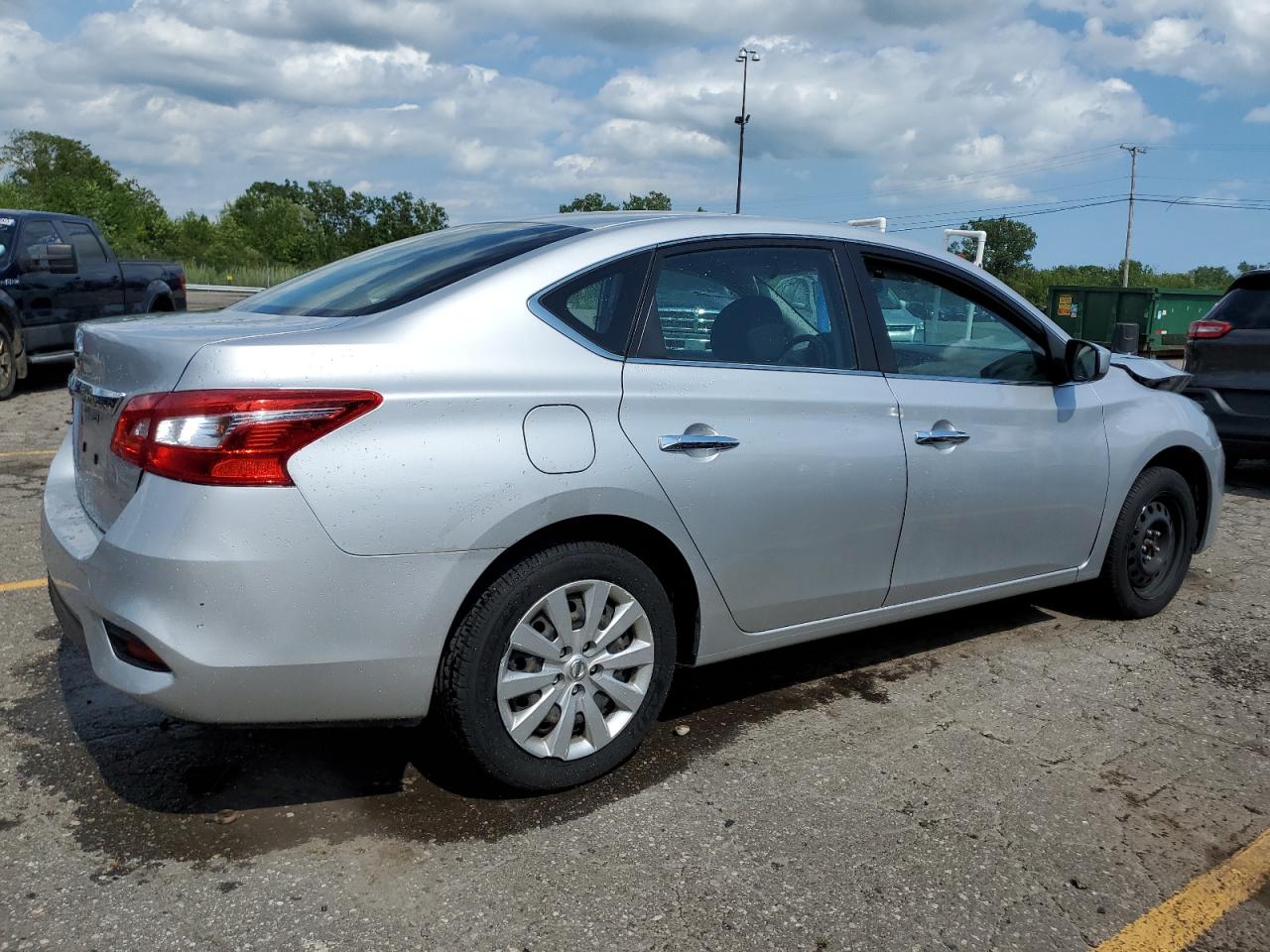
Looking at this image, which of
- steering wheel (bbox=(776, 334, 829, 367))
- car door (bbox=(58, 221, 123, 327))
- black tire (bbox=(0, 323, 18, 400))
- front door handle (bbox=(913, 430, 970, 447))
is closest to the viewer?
steering wheel (bbox=(776, 334, 829, 367))

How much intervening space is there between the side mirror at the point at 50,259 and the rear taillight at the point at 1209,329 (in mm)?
10076

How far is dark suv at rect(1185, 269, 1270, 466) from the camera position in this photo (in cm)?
783

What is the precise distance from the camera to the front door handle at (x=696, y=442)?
3.20 m

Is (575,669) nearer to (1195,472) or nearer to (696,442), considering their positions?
(696,442)

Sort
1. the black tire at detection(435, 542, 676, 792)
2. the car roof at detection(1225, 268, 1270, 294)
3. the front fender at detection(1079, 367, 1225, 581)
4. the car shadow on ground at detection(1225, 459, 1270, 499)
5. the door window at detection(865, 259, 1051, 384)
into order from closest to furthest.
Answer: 1. the black tire at detection(435, 542, 676, 792)
2. the door window at detection(865, 259, 1051, 384)
3. the front fender at detection(1079, 367, 1225, 581)
4. the car roof at detection(1225, 268, 1270, 294)
5. the car shadow on ground at detection(1225, 459, 1270, 499)

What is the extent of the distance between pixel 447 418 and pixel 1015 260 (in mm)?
114602

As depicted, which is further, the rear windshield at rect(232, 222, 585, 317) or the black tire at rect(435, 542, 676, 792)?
the rear windshield at rect(232, 222, 585, 317)

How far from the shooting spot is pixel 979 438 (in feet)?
13.1

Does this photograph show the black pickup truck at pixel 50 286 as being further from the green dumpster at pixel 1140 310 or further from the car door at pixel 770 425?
the green dumpster at pixel 1140 310

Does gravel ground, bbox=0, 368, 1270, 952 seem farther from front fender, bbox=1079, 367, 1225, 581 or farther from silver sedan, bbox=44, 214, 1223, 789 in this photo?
front fender, bbox=1079, 367, 1225, 581

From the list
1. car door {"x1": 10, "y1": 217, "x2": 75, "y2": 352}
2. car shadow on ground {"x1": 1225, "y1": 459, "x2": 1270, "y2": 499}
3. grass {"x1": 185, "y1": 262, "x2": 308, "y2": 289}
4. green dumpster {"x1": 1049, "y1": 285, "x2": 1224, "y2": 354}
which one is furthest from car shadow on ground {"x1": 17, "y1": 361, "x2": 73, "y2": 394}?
grass {"x1": 185, "y1": 262, "x2": 308, "y2": 289}

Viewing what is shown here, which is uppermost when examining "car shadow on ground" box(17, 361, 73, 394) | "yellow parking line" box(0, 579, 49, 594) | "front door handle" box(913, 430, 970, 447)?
"front door handle" box(913, 430, 970, 447)

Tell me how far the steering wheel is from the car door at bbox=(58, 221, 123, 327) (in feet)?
33.3

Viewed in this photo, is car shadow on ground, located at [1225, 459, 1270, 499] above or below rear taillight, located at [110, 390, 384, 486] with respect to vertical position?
below
